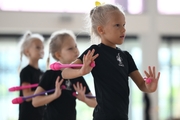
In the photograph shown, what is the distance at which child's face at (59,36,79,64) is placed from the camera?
288 cm

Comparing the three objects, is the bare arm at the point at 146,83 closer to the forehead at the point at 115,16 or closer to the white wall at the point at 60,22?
the forehead at the point at 115,16

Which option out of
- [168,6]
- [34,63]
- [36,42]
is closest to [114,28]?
[34,63]

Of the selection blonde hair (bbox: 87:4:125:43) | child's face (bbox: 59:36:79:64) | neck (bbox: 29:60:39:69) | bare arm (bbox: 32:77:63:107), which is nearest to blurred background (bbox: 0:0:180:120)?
neck (bbox: 29:60:39:69)

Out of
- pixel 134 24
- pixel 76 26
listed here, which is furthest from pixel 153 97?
pixel 76 26

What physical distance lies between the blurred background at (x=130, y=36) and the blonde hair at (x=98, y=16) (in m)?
6.07

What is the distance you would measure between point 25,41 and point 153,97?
6.04m

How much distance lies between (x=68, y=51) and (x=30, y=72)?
639 mm

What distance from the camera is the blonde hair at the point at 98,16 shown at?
2127 millimetres

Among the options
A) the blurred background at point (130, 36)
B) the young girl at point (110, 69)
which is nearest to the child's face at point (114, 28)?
the young girl at point (110, 69)

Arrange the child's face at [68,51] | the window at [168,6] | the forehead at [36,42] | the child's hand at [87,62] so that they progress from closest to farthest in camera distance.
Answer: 1. the child's hand at [87,62]
2. the child's face at [68,51]
3. the forehead at [36,42]
4. the window at [168,6]

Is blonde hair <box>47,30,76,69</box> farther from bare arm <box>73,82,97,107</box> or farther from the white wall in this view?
the white wall

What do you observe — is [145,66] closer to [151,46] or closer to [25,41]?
[151,46]

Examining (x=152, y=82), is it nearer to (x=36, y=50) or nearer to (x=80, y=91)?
(x=80, y=91)

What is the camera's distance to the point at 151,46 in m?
9.40
